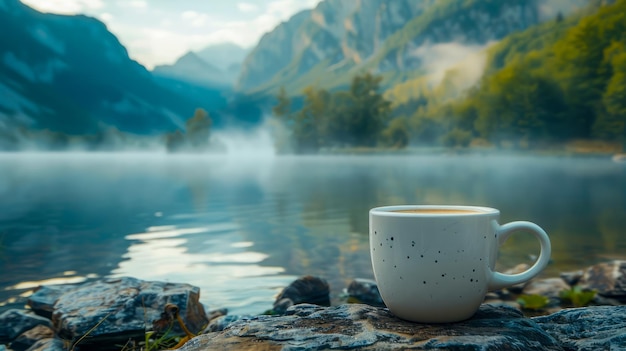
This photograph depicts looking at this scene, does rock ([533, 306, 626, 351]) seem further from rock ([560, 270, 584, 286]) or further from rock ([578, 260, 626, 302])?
rock ([560, 270, 584, 286])

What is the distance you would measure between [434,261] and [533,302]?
4.55 metres

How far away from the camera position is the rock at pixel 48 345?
440 centimetres

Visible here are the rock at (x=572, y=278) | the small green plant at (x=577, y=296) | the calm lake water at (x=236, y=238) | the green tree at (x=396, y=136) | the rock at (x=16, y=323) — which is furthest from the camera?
the green tree at (x=396, y=136)

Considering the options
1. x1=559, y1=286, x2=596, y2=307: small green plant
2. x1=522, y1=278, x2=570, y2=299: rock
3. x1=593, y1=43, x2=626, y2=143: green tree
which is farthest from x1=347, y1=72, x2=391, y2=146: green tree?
x1=559, y1=286, x2=596, y2=307: small green plant

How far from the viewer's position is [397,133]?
11900cm

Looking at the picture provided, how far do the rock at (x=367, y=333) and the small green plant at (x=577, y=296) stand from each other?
451cm

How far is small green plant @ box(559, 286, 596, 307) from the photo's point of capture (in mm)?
6147

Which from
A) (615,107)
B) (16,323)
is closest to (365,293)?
(16,323)

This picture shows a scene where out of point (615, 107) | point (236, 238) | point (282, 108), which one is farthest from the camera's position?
point (282, 108)

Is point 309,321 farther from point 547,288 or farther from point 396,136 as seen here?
point 396,136

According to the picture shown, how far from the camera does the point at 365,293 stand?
6594mm

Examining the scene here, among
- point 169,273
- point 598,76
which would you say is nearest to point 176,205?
point 169,273

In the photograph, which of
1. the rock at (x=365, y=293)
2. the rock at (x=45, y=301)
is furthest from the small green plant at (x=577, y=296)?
the rock at (x=45, y=301)

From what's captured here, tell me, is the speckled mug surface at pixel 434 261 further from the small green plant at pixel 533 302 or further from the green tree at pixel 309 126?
the green tree at pixel 309 126
